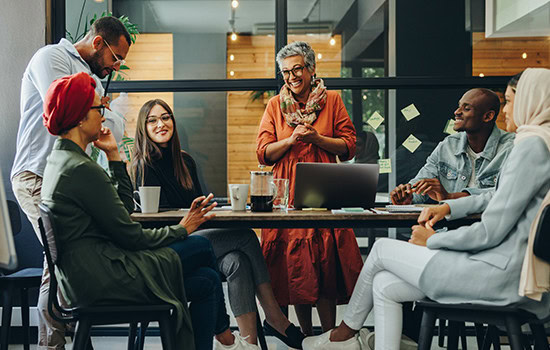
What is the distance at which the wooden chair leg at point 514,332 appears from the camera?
1689mm

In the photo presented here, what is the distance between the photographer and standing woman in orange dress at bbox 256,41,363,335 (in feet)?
9.10

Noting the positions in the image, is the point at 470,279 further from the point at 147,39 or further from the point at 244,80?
the point at 147,39

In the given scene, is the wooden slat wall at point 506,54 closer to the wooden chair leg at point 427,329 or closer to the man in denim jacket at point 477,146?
the man in denim jacket at point 477,146

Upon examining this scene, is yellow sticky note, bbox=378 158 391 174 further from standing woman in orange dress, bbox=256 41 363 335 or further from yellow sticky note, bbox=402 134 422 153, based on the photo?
standing woman in orange dress, bbox=256 41 363 335

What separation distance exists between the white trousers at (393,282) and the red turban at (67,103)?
1.24m

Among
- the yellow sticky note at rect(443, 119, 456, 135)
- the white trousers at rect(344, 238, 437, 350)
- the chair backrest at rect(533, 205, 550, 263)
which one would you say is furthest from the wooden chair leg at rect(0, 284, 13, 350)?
the yellow sticky note at rect(443, 119, 456, 135)

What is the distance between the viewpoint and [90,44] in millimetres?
2814

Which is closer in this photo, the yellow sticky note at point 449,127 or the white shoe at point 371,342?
the white shoe at point 371,342

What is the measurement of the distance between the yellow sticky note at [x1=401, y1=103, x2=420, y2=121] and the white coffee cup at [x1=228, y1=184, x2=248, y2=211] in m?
1.87

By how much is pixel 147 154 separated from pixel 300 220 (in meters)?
1.03

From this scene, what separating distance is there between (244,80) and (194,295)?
1.92 metres

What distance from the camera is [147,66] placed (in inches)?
147

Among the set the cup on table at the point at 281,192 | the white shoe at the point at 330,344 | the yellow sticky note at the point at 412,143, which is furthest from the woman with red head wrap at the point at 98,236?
the yellow sticky note at the point at 412,143

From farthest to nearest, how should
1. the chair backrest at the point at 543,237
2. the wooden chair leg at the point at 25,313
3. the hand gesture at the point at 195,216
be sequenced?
the wooden chair leg at the point at 25,313, the hand gesture at the point at 195,216, the chair backrest at the point at 543,237
